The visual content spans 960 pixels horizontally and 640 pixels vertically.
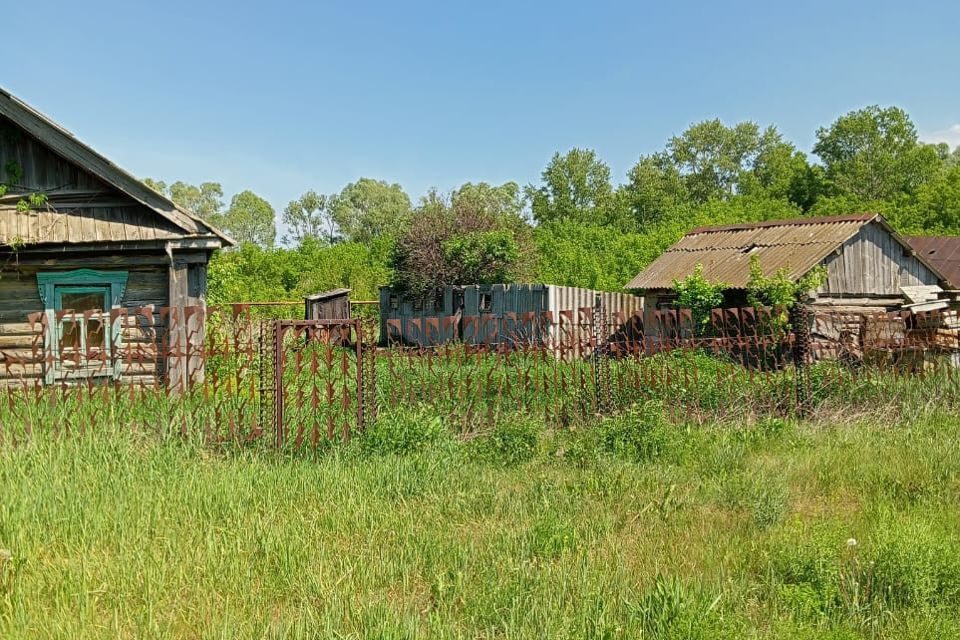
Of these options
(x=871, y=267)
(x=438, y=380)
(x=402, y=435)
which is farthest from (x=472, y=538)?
(x=871, y=267)


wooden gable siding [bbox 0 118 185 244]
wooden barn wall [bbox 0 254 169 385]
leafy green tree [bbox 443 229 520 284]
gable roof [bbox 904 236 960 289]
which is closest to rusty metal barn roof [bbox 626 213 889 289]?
leafy green tree [bbox 443 229 520 284]

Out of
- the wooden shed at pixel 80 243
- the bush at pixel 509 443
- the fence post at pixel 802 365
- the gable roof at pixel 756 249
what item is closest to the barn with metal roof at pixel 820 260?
the gable roof at pixel 756 249

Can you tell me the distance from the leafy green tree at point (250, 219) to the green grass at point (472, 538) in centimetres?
7281

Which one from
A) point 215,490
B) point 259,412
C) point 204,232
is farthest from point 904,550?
point 204,232

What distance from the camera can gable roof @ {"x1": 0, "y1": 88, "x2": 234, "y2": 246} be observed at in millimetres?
9922

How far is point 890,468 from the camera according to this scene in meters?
5.93

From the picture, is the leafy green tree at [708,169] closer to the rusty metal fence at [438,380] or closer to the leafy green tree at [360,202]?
the leafy green tree at [360,202]

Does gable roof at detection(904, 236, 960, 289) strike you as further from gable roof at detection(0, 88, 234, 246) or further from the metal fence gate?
the metal fence gate

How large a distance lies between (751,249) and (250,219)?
222 ft

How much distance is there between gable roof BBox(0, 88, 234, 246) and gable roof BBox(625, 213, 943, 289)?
445 inches

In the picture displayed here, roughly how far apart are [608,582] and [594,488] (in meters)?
1.61

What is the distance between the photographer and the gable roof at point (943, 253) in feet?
75.6

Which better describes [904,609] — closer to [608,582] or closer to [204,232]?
[608,582]

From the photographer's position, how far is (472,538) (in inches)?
179
